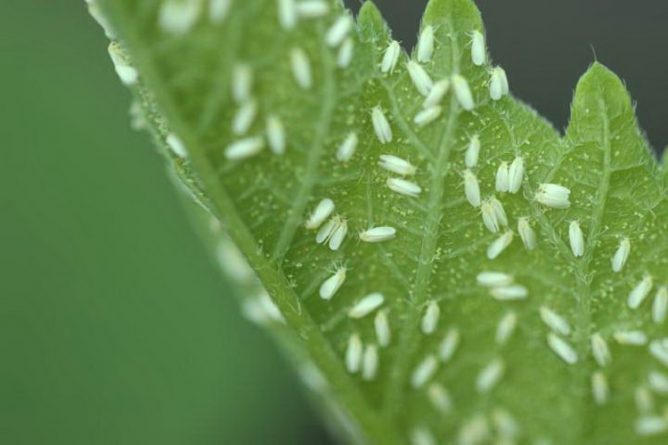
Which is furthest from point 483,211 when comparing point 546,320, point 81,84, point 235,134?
point 81,84

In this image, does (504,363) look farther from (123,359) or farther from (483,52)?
(123,359)

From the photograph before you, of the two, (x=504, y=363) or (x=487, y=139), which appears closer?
(x=487, y=139)

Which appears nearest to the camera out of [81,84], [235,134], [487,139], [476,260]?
[235,134]

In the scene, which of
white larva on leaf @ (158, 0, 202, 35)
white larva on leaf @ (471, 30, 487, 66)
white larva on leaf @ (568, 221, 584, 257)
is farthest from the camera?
white larva on leaf @ (568, 221, 584, 257)

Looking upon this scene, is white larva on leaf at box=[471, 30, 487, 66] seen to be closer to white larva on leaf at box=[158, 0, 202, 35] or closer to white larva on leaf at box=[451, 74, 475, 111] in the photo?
white larva on leaf at box=[451, 74, 475, 111]

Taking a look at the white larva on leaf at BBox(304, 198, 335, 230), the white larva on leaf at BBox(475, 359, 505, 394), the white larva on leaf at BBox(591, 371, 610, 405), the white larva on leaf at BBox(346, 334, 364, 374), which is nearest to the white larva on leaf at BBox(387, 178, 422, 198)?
the white larva on leaf at BBox(304, 198, 335, 230)

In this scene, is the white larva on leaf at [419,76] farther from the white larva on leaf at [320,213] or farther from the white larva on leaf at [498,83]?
the white larva on leaf at [320,213]

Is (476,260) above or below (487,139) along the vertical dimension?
below
